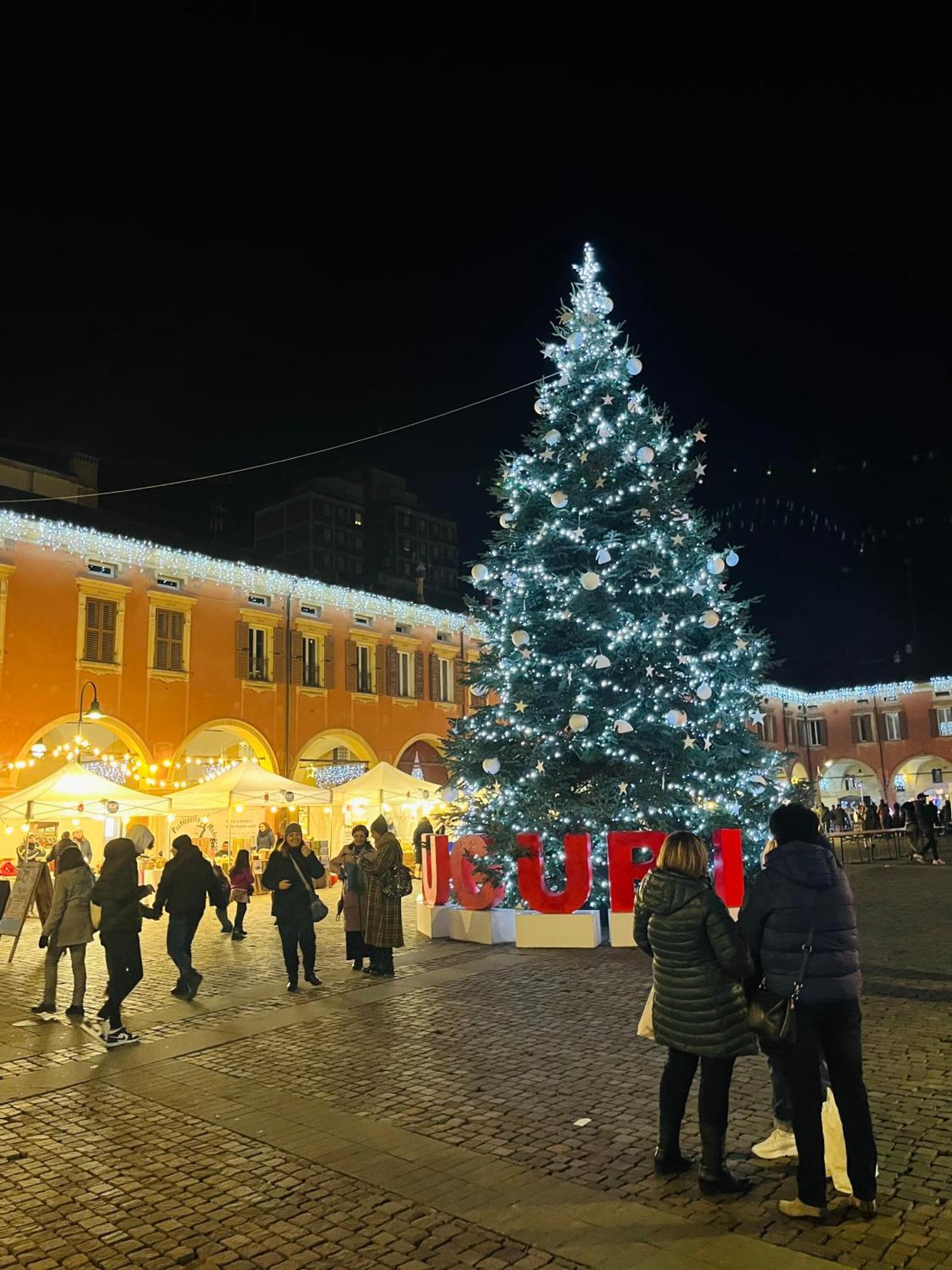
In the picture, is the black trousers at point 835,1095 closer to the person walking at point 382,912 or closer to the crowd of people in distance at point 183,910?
the crowd of people in distance at point 183,910

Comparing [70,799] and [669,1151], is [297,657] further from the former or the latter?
[669,1151]

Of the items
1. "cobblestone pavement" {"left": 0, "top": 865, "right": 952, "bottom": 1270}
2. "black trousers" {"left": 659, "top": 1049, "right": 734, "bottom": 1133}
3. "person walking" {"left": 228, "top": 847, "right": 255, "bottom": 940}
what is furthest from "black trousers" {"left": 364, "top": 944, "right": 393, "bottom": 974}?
"black trousers" {"left": 659, "top": 1049, "right": 734, "bottom": 1133}

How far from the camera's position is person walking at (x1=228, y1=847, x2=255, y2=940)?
48.4 feet

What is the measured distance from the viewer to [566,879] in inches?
473

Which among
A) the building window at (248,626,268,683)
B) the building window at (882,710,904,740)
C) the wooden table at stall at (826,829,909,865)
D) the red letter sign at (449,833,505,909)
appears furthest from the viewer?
the building window at (882,710,904,740)

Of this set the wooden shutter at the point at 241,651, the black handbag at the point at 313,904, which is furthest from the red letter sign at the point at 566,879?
the wooden shutter at the point at 241,651

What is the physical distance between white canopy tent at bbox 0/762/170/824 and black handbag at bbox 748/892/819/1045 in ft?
51.6

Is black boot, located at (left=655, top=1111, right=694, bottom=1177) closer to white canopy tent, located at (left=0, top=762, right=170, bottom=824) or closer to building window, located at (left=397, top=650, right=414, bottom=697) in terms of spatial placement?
white canopy tent, located at (left=0, top=762, right=170, bottom=824)

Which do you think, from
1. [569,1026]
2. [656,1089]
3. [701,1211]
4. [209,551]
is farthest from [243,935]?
[209,551]

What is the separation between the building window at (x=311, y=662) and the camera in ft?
97.8

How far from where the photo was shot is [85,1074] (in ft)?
22.8

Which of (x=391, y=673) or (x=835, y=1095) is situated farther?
(x=391, y=673)

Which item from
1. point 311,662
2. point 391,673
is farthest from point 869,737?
point 311,662

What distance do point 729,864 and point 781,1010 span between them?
27.3 feet
